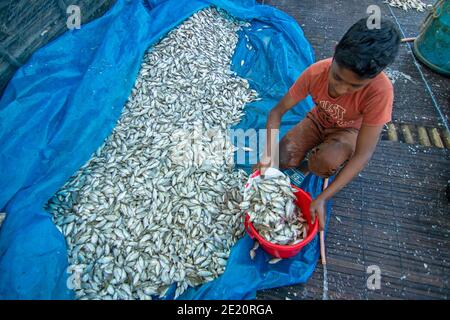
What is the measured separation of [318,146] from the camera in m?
2.50

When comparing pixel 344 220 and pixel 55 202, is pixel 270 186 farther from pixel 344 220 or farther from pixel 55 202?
pixel 55 202

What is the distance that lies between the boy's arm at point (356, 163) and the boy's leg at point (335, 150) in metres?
0.26

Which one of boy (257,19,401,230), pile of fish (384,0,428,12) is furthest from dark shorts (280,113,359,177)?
pile of fish (384,0,428,12)

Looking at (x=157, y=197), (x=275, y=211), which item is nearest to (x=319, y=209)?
(x=275, y=211)

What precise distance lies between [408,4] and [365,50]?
4934 mm

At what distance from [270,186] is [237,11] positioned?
316 cm

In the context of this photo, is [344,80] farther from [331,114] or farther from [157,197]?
[157,197]

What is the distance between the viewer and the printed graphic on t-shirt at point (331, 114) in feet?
7.22

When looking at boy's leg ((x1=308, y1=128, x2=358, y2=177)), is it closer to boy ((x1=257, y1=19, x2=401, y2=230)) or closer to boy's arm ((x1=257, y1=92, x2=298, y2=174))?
boy ((x1=257, y1=19, x2=401, y2=230))

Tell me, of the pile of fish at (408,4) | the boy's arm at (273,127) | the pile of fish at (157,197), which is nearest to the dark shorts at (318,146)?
the boy's arm at (273,127)

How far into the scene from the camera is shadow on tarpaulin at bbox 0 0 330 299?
202cm

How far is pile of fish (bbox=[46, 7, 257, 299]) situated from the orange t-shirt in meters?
0.88

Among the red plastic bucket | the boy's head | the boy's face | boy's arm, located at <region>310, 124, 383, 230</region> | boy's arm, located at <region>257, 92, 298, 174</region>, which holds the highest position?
the boy's head

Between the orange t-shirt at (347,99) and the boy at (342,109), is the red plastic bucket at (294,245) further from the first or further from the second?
the orange t-shirt at (347,99)
